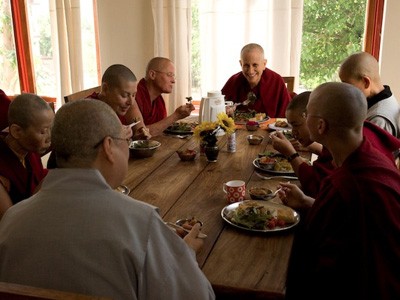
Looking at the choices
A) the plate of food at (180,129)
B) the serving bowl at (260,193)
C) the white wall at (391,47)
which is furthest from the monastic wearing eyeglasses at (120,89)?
the white wall at (391,47)

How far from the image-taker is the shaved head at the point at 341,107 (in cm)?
153

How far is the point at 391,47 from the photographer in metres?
3.80

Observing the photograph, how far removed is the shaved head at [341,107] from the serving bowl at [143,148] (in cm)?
113

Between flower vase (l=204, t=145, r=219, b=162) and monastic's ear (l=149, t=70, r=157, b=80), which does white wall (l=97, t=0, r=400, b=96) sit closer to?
monastic's ear (l=149, t=70, r=157, b=80)

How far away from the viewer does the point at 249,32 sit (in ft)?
13.7

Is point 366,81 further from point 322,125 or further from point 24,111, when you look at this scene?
point 24,111

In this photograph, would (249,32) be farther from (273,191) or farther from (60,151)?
→ (60,151)

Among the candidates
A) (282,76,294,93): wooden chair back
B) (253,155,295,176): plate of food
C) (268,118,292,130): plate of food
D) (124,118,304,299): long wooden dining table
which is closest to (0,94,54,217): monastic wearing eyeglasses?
(124,118,304,299): long wooden dining table

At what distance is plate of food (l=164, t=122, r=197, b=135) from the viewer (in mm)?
2969

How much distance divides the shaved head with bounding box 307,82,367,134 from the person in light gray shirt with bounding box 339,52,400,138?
84 centimetres

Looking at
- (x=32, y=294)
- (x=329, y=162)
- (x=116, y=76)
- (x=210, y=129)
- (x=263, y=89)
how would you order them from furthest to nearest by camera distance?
(x=263, y=89)
(x=116, y=76)
(x=210, y=129)
(x=329, y=162)
(x=32, y=294)

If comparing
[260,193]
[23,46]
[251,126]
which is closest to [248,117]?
[251,126]

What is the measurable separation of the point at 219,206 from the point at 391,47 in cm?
278

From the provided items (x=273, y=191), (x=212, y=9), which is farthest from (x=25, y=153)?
(x=212, y=9)
